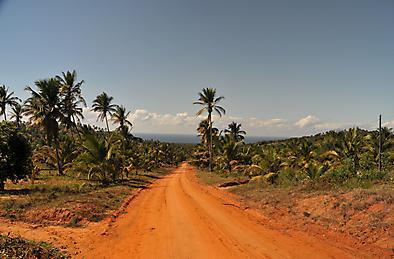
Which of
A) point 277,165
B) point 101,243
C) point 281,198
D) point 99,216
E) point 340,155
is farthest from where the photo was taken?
point 340,155

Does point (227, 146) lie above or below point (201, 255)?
above

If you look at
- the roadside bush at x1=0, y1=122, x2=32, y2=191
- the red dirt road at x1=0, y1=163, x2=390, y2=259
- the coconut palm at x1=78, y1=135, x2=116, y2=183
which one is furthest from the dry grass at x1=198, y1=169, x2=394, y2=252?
the roadside bush at x1=0, y1=122, x2=32, y2=191

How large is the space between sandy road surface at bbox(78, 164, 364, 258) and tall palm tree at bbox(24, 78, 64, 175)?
2180 cm

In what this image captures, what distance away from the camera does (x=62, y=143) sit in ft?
Result: 107

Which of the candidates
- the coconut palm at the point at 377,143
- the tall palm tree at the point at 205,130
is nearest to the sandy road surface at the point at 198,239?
the coconut palm at the point at 377,143

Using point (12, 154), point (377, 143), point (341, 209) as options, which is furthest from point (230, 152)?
point (341, 209)

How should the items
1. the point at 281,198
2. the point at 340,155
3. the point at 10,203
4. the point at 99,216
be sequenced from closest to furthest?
the point at 99,216
the point at 10,203
the point at 281,198
the point at 340,155

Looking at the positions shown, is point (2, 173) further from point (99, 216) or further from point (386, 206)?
point (386, 206)

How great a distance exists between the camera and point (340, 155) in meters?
25.1

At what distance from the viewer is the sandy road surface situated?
24.4 feet

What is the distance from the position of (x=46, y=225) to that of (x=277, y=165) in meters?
15.2

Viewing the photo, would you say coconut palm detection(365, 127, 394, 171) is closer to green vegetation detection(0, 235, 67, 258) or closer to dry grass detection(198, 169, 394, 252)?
dry grass detection(198, 169, 394, 252)

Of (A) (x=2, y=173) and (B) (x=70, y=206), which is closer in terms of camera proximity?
(B) (x=70, y=206)

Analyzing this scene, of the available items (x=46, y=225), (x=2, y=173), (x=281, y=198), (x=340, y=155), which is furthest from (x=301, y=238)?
(x=340, y=155)
